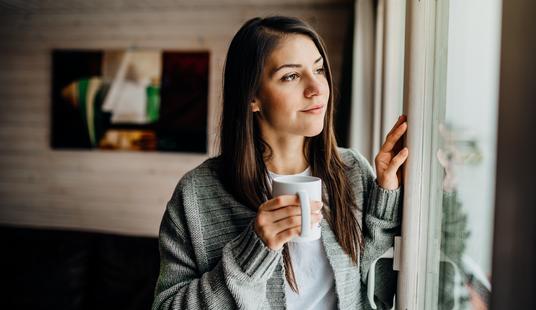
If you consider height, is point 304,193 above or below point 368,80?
below

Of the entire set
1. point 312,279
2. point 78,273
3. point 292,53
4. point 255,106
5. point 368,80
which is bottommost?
point 78,273

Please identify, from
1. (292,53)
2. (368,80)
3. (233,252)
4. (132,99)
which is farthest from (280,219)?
(132,99)

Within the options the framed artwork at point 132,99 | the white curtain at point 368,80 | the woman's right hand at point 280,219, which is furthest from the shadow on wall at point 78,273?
the woman's right hand at point 280,219

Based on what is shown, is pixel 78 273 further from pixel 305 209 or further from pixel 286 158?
pixel 305 209

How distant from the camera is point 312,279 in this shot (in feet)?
3.06

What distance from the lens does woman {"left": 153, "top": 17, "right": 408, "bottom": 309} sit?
2.81 ft

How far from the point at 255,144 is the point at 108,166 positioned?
279 cm

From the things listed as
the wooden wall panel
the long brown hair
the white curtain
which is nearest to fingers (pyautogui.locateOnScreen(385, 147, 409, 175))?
the long brown hair

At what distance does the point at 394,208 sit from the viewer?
2.86ft

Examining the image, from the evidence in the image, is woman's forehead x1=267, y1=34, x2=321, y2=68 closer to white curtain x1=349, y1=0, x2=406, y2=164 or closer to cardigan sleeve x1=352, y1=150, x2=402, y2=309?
cardigan sleeve x1=352, y1=150, x2=402, y2=309

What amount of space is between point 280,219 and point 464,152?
13.3 inches

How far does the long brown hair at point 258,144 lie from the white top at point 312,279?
0.08ft

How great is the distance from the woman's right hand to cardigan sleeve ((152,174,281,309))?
2 cm

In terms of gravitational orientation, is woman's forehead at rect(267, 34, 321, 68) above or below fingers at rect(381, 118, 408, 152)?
above
